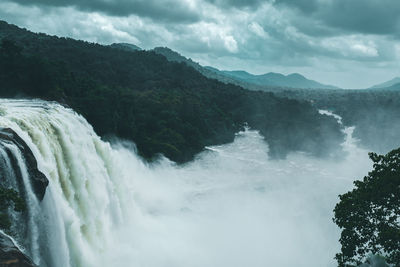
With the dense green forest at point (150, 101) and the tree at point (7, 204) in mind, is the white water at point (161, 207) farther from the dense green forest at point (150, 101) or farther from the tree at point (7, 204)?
the dense green forest at point (150, 101)

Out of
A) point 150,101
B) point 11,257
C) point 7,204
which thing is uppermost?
point 150,101

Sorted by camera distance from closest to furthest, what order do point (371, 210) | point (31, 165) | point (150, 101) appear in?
1. point (371, 210)
2. point (31, 165)
3. point (150, 101)

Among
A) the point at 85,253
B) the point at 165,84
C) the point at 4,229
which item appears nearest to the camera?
the point at 4,229

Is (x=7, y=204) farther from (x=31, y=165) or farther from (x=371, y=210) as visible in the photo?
(x=371, y=210)

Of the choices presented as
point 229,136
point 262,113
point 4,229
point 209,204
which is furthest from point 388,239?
point 262,113

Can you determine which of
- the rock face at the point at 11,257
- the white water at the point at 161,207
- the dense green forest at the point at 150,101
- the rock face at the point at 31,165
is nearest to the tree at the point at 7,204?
the rock face at the point at 11,257

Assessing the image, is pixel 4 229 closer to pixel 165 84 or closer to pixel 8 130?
pixel 8 130

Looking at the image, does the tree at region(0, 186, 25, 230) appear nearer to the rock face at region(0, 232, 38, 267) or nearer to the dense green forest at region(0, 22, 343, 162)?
the rock face at region(0, 232, 38, 267)

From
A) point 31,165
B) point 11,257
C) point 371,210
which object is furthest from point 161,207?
point 11,257
